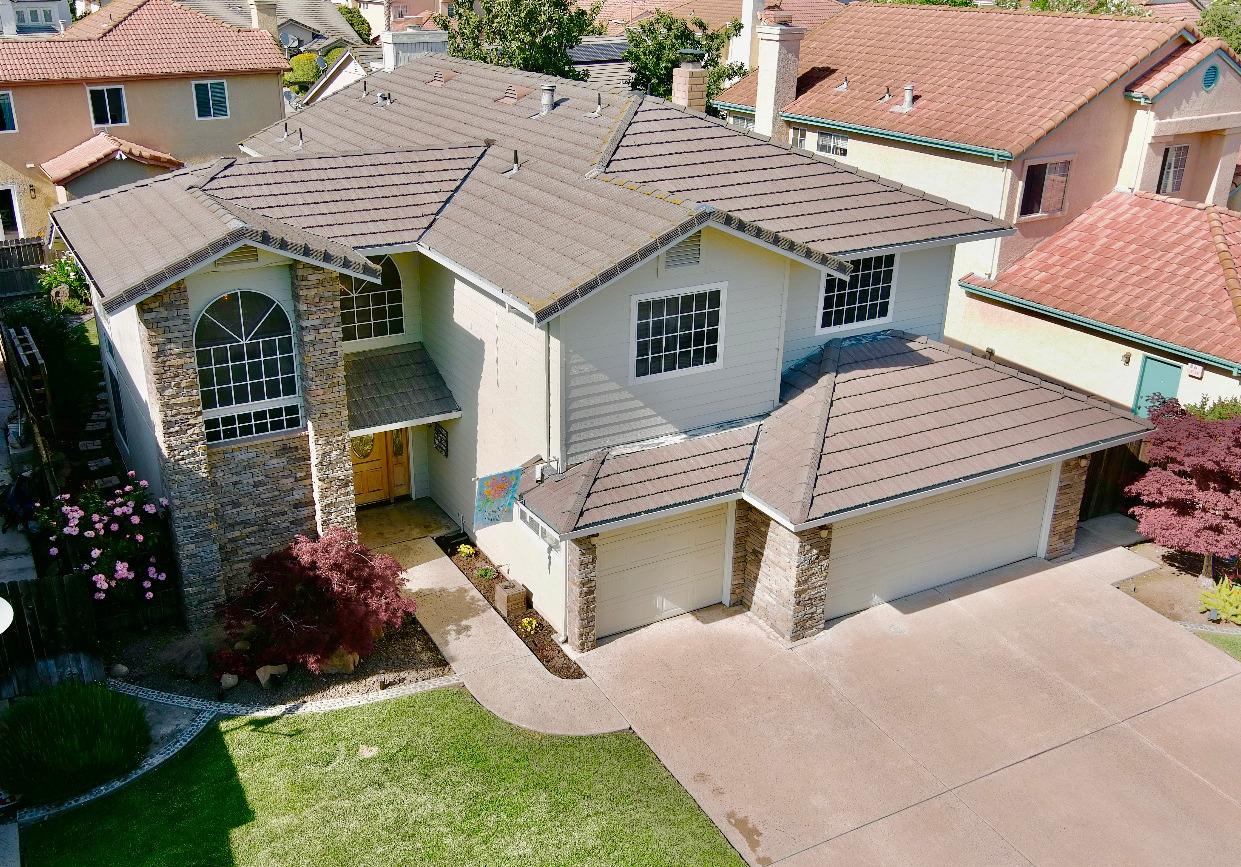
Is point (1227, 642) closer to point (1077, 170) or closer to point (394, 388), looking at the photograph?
point (1077, 170)

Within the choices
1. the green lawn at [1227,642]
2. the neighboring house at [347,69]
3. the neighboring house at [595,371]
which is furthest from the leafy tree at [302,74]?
the green lawn at [1227,642]

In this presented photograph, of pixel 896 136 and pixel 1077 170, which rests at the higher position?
pixel 896 136

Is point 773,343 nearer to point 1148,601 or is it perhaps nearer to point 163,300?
point 1148,601

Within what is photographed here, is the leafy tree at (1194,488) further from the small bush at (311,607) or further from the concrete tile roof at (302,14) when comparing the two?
the concrete tile roof at (302,14)

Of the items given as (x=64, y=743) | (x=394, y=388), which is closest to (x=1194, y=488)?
(x=394, y=388)

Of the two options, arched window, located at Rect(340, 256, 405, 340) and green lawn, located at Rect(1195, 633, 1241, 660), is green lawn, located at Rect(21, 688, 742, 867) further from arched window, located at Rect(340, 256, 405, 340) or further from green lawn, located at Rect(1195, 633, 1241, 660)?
green lawn, located at Rect(1195, 633, 1241, 660)

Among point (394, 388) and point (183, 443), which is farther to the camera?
point (394, 388)

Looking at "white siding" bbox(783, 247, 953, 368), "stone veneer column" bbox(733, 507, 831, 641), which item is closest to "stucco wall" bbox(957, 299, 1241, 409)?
"white siding" bbox(783, 247, 953, 368)
